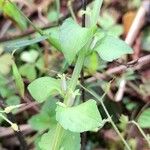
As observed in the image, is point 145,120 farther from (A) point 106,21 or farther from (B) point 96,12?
(A) point 106,21

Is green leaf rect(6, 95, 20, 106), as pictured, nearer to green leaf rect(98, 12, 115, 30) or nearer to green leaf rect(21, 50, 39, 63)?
green leaf rect(21, 50, 39, 63)

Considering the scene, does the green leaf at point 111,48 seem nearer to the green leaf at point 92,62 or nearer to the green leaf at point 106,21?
the green leaf at point 92,62

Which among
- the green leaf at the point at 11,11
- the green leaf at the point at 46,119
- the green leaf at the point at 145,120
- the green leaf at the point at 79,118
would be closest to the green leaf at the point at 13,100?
the green leaf at the point at 46,119

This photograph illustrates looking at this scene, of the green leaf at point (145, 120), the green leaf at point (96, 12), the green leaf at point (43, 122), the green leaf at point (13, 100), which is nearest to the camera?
the green leaf at point (96, 12)

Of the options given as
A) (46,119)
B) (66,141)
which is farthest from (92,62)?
(66,141)

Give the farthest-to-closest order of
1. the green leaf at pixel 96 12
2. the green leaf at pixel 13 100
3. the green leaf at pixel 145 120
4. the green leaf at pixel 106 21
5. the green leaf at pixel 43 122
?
1. the green leaf at pixel 106 21
2. the green leaf at pixel 13 100
3. the green leaf at pixel 43 122
4. the green leaf at pixel 145 120
5. the green leaf at pixel 96 12

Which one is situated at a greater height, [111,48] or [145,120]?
[111,48]
